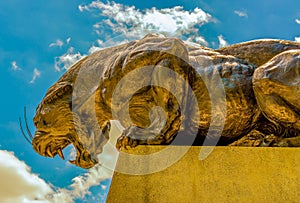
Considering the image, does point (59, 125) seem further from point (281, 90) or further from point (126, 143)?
point (281, 90)

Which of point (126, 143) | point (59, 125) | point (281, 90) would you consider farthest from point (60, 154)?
point (281, 90)

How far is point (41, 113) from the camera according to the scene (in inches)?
223

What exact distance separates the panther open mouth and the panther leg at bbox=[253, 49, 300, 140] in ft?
8.34

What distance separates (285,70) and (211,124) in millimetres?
1047

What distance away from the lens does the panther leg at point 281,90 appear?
13.8 feet

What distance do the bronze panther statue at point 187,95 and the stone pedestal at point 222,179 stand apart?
36cm

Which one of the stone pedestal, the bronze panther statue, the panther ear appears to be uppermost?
the panther ear

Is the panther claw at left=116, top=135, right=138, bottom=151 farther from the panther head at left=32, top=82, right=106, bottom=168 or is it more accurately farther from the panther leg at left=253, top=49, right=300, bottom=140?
the panther leg at left=253, top=49, right=300, bottom=140

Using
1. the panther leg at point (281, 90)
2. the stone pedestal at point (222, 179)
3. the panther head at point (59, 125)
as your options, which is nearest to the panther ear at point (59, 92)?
the panther head at point (59, 125)

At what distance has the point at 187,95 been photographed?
4711mm

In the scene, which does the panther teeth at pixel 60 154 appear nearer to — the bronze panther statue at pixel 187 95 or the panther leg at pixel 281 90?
the bronze panther statue at pixel 187 95

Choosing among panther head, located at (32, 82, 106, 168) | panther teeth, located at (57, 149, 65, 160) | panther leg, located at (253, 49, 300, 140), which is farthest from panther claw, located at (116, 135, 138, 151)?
panther teeth, located at (57, 149, 65, 160)

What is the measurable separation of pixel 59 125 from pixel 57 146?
0.39 metres

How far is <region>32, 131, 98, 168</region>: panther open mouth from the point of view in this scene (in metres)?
5.70
